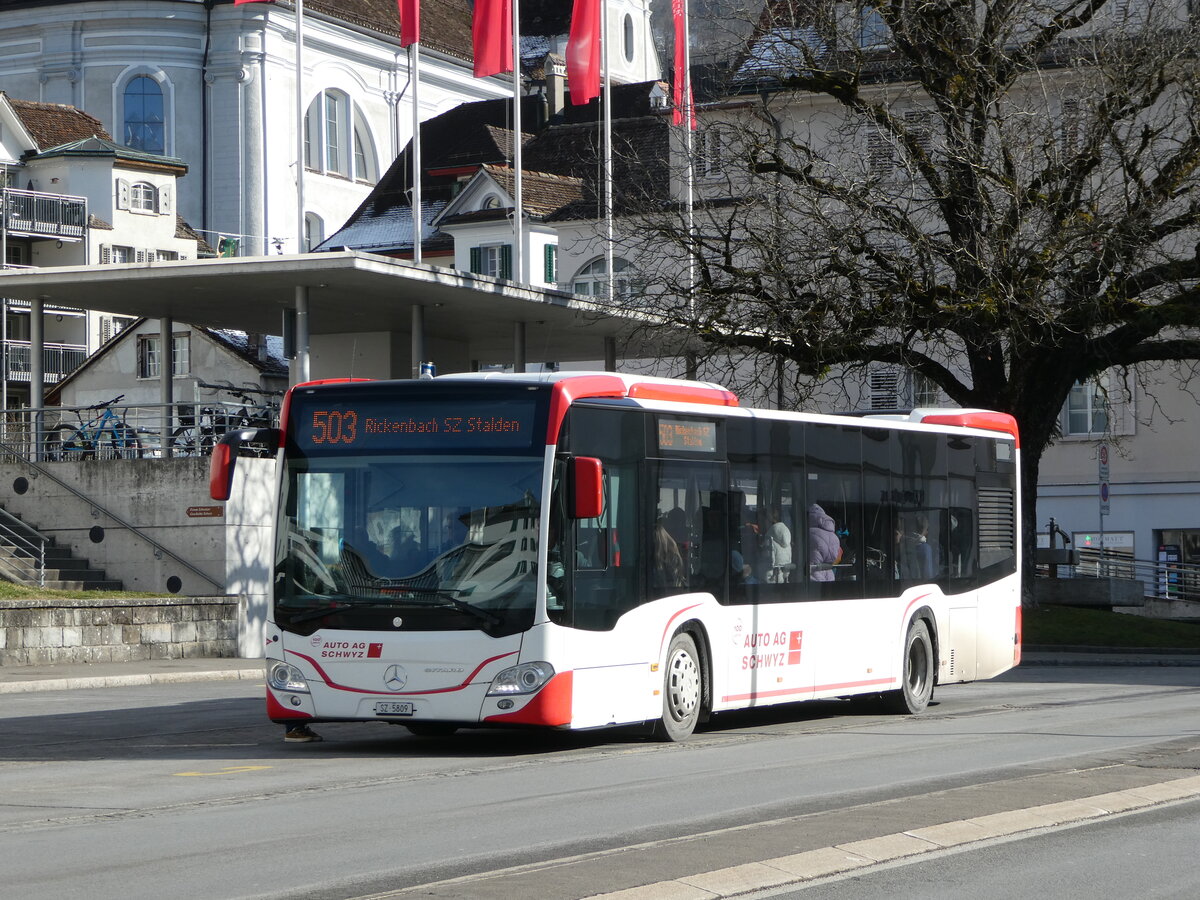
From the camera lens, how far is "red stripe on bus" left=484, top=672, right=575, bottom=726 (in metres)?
13.8

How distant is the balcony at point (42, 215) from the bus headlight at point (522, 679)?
224ft

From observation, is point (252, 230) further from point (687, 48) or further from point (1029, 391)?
point (1029, 391)

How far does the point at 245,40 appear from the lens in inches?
3425

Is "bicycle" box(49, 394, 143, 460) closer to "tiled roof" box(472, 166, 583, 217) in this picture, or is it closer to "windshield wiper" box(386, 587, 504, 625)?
"windshield wiper" box(386, 587, 504, 625)

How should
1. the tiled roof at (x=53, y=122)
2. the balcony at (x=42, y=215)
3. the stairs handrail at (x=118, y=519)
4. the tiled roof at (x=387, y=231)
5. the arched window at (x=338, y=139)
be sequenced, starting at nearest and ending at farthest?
the stairs handrail at (x=118, y=519) → the tiled roof at (x=387, y=231) → the balcony at (x=42, y=215) → the tiled roof at (x=53, y=122) → the arched window at (x=338, y=139)

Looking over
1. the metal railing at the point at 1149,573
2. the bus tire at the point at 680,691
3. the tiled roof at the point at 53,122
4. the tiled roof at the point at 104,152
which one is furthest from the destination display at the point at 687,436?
the tiled roof at the point at 53,122

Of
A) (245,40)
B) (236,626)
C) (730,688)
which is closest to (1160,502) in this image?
(236,626)

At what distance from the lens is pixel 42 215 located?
79.5 meters

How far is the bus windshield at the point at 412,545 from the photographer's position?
1391 centimetres

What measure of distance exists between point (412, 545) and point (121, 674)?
1190 cm

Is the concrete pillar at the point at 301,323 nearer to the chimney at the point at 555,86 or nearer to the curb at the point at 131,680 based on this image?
the curb at the point at 131,680

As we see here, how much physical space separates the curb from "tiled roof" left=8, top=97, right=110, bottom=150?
204 ft

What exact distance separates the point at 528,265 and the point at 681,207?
29.4 metres

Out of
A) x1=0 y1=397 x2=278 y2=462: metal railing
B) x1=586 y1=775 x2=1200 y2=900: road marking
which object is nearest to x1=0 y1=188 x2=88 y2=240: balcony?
x1=0 y1=397 x2=278 y2=462: metal railing
